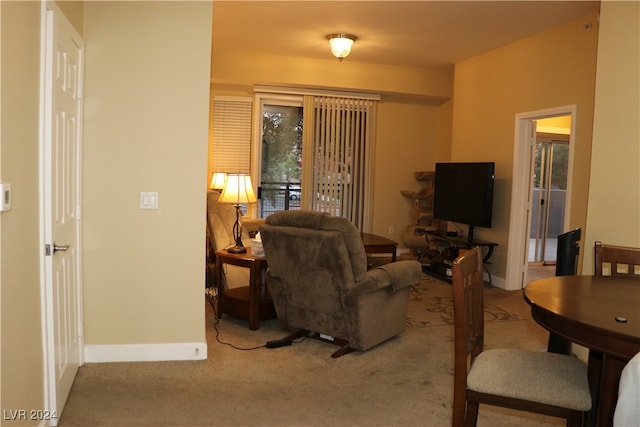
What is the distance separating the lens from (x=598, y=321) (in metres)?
1.74

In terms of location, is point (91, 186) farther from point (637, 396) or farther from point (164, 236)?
point (637, 396)

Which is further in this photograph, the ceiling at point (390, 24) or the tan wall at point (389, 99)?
the tan wall at point (389, 99)

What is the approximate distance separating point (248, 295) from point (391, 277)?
51.9 inches

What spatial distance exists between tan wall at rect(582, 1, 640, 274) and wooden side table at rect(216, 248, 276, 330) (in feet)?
7.92

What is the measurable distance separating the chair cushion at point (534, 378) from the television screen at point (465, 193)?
3970mm

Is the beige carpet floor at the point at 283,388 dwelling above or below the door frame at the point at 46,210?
below

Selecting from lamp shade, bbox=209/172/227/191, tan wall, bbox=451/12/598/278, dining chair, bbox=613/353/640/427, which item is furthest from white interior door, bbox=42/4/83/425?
tan wall, bbox=451/12/598/278

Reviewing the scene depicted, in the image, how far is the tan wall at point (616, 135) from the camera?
3.11m

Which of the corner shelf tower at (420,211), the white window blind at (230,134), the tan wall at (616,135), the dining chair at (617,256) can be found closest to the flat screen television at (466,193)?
the corner shelf tower at (420,211)

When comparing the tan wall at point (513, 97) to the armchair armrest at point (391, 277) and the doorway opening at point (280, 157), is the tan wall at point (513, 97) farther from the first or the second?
the doorway opening at point (280, 157)

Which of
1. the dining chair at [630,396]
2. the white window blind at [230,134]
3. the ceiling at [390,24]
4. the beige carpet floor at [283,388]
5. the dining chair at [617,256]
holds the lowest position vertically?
the beige carpet floor at [283,388]

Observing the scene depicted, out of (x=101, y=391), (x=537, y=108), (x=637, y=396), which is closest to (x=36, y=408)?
(x=101, y=391)

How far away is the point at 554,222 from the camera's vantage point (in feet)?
25.8

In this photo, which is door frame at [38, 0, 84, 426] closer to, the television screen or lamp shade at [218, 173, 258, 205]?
lamp shade at [218, 173, 258, 205]
